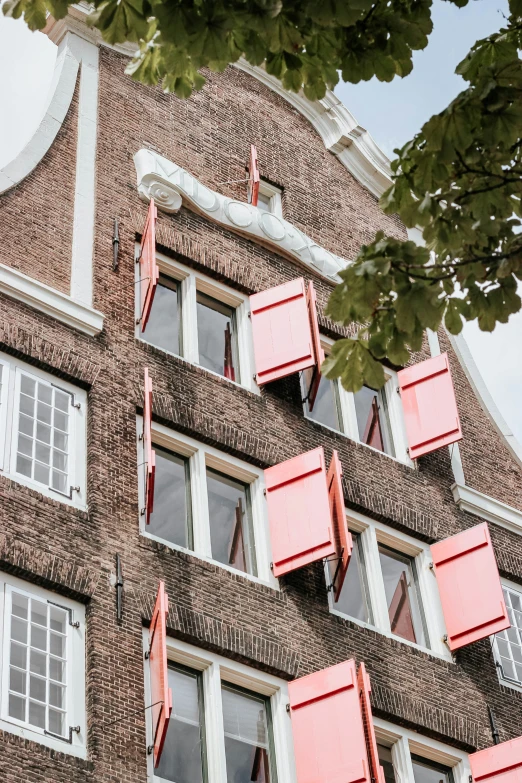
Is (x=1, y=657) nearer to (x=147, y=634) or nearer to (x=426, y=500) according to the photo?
(x=147, y=634)

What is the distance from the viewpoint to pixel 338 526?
1995cm

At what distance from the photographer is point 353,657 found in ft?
63.2

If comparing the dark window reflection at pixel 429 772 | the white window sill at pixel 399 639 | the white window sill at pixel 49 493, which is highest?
the white window sill at pixel 49 493

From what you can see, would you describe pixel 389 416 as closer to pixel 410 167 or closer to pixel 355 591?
pixel 355 591

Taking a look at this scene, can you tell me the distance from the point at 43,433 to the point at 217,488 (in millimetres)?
2818

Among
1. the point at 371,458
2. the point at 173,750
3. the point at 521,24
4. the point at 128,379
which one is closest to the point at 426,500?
the point at 371,458

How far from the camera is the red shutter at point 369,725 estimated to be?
1722 centimetres

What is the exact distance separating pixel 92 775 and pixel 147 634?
7.26 ft

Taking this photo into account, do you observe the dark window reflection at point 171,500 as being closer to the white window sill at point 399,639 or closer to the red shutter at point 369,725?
the white window sill at point 399,639

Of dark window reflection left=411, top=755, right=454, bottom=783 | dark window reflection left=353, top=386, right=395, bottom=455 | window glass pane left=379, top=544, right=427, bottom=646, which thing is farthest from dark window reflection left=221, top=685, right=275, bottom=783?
dark window reflection left=353, top=386, right=395, bottom=455

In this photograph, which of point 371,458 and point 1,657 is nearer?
point 1,657

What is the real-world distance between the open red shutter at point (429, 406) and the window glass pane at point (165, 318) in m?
3.86

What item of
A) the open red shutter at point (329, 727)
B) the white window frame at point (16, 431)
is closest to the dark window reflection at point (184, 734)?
the open red shutter at point (329, 727)

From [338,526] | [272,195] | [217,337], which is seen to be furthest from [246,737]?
[272,195]
